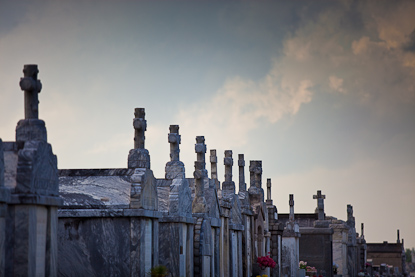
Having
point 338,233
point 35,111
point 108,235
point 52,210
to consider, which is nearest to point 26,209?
point 52,210

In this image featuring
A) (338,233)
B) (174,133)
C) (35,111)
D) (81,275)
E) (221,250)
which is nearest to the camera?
(35,111)

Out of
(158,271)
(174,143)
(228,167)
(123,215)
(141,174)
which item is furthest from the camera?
(228,167)

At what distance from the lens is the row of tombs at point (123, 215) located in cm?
1265

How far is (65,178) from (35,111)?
16.7 ft

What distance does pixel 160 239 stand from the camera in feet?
65.7

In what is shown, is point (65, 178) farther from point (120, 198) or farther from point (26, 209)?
point (26, 209)

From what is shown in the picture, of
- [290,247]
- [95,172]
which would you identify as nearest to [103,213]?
[95,172]

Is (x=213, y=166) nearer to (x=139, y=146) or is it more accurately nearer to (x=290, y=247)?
(x=139, y=146)

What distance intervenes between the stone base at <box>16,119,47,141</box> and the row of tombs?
0.7 inches

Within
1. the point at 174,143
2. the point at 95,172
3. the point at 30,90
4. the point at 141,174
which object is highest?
the point at 174,143

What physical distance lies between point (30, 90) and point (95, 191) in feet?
16.1

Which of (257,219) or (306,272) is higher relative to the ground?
(257,219)

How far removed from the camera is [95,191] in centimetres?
1780

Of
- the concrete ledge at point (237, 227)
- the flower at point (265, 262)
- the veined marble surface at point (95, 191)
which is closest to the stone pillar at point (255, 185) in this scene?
the flower at point (265, 262)
